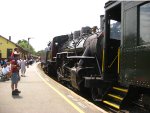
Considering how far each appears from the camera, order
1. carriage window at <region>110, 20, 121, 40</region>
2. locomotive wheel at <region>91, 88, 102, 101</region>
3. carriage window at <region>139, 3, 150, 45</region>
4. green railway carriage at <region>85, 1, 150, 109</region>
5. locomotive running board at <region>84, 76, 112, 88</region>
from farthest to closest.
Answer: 1. locomotive wheel at <region>91, 88, 102, 101</region>
2. locomotive running board at <region>84, 76, 112, 88</region>
3. carriage window at <region>110, 20, 121, 40</region>
4. green railway carriage at <region>85, 1, 150, 109</region>
5. carriage window at <region>139, 3, 150, 45</region>

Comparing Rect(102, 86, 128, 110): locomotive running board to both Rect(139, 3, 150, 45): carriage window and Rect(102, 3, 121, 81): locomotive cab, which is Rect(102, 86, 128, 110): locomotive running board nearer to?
Rect(102, 3, 121, 81): locomotive cab

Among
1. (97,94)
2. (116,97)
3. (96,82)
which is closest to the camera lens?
(116,97)

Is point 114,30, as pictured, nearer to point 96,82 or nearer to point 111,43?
point 111,43

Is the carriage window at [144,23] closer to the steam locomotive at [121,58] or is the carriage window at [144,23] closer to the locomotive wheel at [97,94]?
the steam locomotive at [121,58]

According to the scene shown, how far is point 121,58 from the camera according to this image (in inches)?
369

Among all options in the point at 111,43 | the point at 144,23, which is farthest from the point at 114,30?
the point at 144,23

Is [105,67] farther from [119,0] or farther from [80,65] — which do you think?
[80,65]

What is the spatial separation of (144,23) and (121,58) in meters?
1.47

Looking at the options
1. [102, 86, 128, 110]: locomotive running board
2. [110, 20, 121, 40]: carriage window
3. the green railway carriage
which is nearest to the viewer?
the green railway carriage

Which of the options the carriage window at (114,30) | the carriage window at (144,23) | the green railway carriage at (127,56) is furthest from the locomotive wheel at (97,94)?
the carriage window at (144,23)

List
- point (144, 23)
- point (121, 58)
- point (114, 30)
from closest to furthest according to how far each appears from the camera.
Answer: point (144, 23), point (121, 58), point (114, 30)

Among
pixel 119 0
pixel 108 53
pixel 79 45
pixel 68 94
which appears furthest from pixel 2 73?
pixel 119 0

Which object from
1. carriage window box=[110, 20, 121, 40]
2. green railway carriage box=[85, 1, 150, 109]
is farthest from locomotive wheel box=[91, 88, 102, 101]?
carriage window box=[110, 20, 121, 40]

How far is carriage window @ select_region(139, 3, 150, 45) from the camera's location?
26.1 feet
